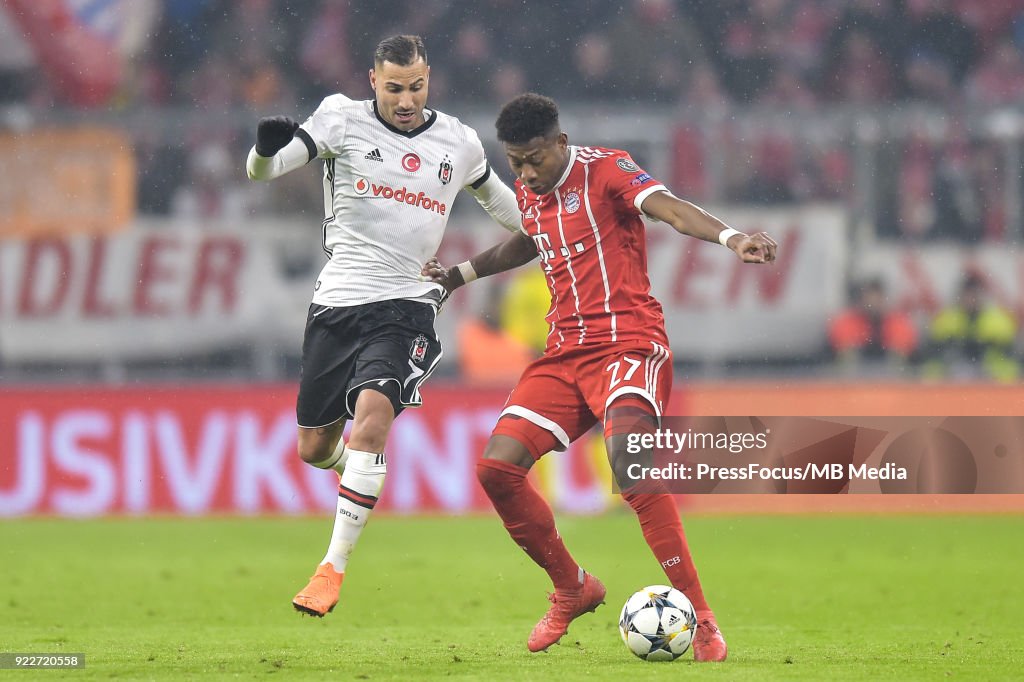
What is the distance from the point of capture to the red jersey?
576cm

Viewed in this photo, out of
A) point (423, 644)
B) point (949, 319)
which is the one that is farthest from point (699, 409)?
point (423, 644)

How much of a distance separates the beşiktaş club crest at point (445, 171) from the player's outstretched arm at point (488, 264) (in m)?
0.34

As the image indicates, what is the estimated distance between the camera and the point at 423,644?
6.13 meters

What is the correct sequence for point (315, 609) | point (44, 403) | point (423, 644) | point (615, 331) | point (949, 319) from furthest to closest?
1. point (949, 319)
2. point (44, 403)
3. point (423, 644)
4. point (615, 331)
5. point (315, 609)

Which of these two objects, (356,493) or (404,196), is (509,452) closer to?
(356,493)

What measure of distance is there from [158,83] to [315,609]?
1072 cm

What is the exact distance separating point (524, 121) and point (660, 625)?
6.22 ft

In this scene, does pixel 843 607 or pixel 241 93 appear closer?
pixel 843 607

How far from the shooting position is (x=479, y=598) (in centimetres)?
796

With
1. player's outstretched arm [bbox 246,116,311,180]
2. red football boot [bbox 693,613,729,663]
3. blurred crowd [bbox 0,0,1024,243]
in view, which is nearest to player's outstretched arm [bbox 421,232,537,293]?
player's outstretched arm [bbox 246,116,311,180]

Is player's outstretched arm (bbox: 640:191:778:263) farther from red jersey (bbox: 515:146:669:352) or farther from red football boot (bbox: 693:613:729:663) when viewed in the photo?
red football boot (bbox: 693:613:729:663)

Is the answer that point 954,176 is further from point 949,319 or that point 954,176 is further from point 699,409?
point 699,409

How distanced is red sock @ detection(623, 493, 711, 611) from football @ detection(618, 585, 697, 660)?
0.16 m

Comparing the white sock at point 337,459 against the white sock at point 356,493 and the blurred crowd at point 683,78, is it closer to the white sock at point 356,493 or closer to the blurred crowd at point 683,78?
the white sock at point 356,493
